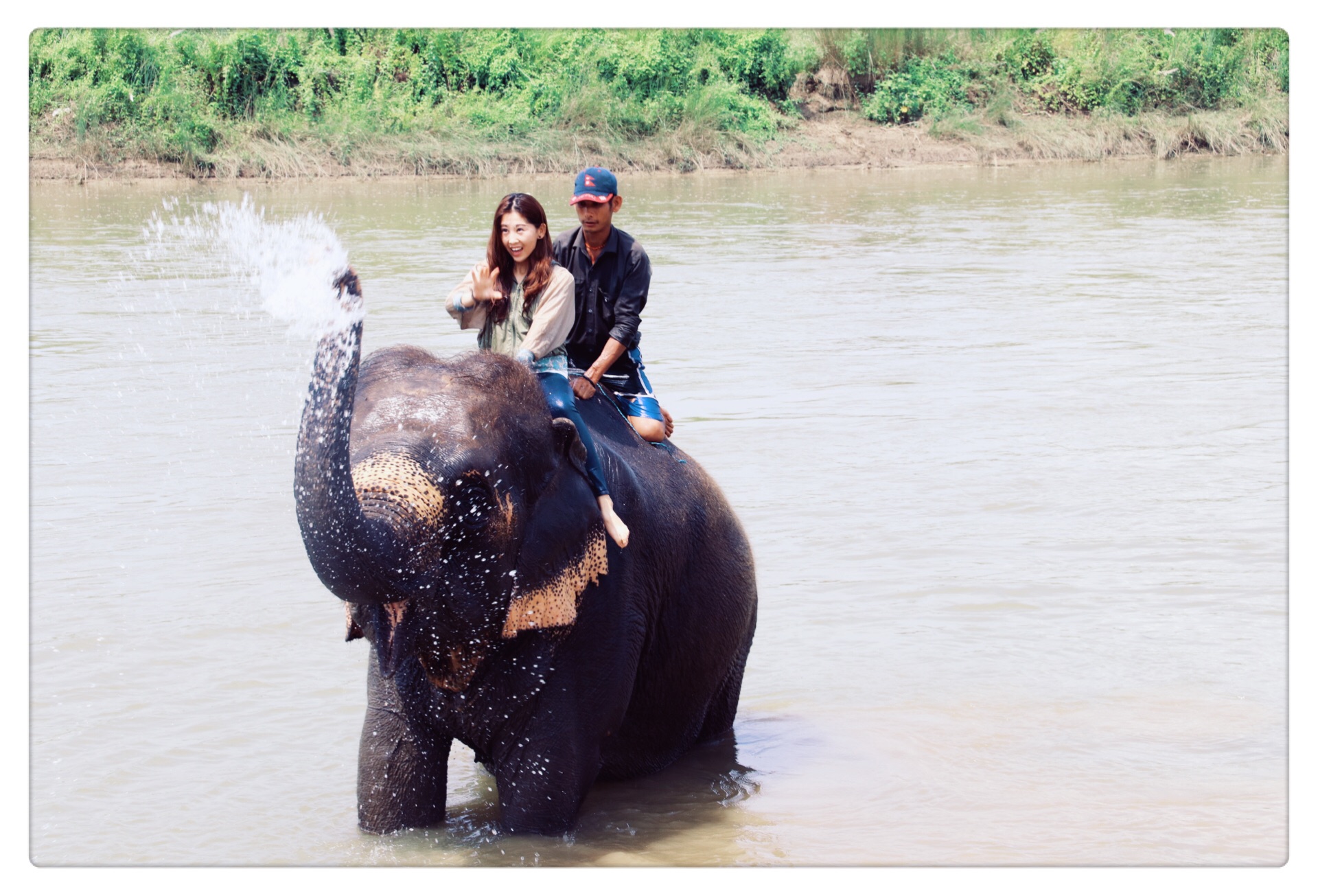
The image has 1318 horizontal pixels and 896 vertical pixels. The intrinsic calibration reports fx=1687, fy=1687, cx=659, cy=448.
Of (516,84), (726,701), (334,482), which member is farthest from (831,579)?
(516,84)

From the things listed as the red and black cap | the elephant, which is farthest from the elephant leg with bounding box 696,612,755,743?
the red and black cap

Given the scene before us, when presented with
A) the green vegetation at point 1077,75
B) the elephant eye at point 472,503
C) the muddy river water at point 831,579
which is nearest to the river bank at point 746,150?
the green vegetation at point 1077,75

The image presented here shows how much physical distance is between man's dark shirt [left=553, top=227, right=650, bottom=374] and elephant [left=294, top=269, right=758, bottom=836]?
0.22m

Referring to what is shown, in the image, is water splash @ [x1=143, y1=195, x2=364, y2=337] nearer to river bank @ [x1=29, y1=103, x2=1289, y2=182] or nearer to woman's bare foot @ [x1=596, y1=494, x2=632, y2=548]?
woman's bare foot @ [x1=596, y1=494, x2=632, y2=548]

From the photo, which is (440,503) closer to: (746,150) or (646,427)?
(646,427)

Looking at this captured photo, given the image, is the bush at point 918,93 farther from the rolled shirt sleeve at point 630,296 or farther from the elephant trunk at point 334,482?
the elephant trunk at point 334,482

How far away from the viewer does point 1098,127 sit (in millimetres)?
27984

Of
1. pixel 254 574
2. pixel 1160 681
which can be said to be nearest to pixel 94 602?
pixel 254 574

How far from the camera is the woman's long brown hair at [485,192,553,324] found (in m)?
4.56

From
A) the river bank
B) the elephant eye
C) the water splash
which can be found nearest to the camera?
the water splash

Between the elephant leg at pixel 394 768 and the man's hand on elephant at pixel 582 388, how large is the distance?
38.5 inches

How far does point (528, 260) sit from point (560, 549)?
872 mm

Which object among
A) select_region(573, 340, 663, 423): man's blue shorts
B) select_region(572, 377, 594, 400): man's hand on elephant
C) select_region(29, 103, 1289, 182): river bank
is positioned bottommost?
select_region(29, 103, 1289, 182): river bank

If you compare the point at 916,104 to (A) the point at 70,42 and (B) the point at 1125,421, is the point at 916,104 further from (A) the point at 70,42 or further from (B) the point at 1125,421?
(B) the point at 1125,421
